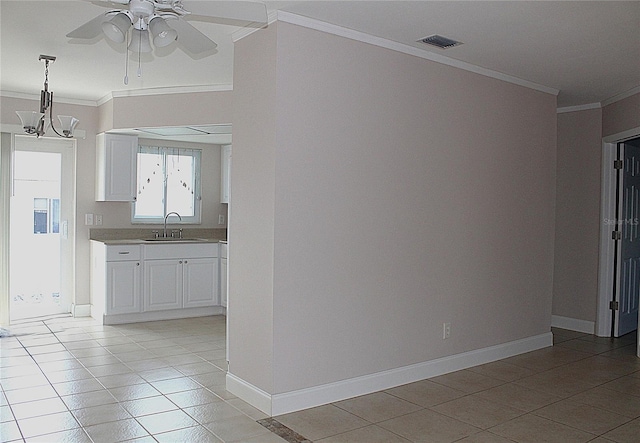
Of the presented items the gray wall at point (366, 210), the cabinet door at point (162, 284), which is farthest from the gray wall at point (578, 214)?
the cabinet door at point (162, 284)

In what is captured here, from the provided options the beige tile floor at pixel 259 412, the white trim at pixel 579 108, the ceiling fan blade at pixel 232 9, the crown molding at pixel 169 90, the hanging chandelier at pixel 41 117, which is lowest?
the beige tile floor at pixel 259 412

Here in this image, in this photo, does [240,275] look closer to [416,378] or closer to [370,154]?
[370,154]

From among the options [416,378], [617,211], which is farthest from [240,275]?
[617,211]

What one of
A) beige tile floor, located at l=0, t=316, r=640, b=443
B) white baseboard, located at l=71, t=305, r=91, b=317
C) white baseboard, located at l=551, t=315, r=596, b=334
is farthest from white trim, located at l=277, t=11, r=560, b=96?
white baseboard, located at l=71, t=305, r=91, b=317

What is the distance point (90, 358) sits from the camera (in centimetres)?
480

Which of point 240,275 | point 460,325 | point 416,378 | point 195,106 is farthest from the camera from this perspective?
point 195,106

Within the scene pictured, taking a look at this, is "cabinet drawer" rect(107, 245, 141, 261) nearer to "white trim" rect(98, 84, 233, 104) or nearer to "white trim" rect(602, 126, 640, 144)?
"white trim" rect(98, 84, 233, 104)

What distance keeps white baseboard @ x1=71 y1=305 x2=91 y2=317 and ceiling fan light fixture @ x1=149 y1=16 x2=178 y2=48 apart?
4825mm

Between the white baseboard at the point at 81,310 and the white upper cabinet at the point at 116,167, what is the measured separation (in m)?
1.27

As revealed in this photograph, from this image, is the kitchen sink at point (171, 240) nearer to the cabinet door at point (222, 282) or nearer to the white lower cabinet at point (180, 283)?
the white lower cabinet at point (180, 283)

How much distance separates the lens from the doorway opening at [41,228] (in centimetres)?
628

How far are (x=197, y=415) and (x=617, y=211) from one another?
15.6 ft

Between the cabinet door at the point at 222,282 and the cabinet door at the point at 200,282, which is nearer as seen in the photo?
the cabinet door at the point at 200,282

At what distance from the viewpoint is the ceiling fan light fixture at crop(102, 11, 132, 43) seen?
2.54 m
